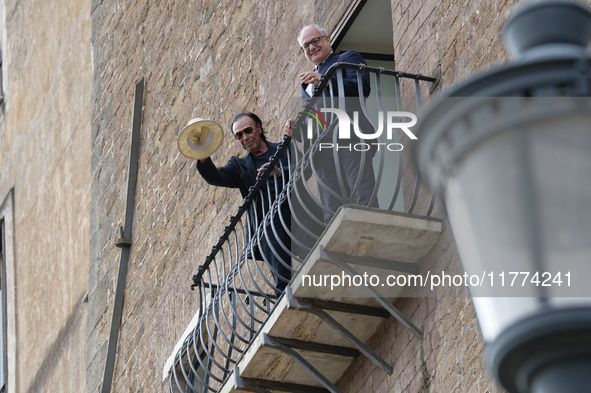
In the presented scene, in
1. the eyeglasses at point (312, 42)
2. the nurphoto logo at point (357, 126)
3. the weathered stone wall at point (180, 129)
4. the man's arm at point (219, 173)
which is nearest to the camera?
the weathered stone wall at point (180, 129)

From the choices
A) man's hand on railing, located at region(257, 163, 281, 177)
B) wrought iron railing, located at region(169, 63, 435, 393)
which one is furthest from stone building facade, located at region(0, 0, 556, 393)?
man's hand on railing, located at region(257, 163, 281, 177)

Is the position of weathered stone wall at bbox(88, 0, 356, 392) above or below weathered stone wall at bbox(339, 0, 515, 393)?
above

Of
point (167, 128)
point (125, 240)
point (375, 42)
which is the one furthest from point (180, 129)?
point (375, 42)

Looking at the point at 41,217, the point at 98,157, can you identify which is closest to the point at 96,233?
the point at 98,157

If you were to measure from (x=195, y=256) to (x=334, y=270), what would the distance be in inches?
137

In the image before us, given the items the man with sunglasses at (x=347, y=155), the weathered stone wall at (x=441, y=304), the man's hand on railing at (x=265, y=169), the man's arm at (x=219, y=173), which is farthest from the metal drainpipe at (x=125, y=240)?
the man with sunglasses at (x=347, y=155)

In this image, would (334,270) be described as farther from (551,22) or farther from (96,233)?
(96,233)

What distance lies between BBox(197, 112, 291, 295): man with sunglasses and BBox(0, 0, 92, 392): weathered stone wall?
4.55 metres

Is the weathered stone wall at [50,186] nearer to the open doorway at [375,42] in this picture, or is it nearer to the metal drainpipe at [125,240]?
the metal drainpipe at [125,240]

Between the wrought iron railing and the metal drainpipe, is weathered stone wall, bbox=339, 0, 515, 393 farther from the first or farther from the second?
the metal drainpipe

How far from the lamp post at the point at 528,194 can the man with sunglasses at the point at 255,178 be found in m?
4.36

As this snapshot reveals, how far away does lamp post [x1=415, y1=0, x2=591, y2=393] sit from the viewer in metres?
2.11

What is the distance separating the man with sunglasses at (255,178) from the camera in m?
6.84

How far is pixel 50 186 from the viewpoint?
13.2 meters
